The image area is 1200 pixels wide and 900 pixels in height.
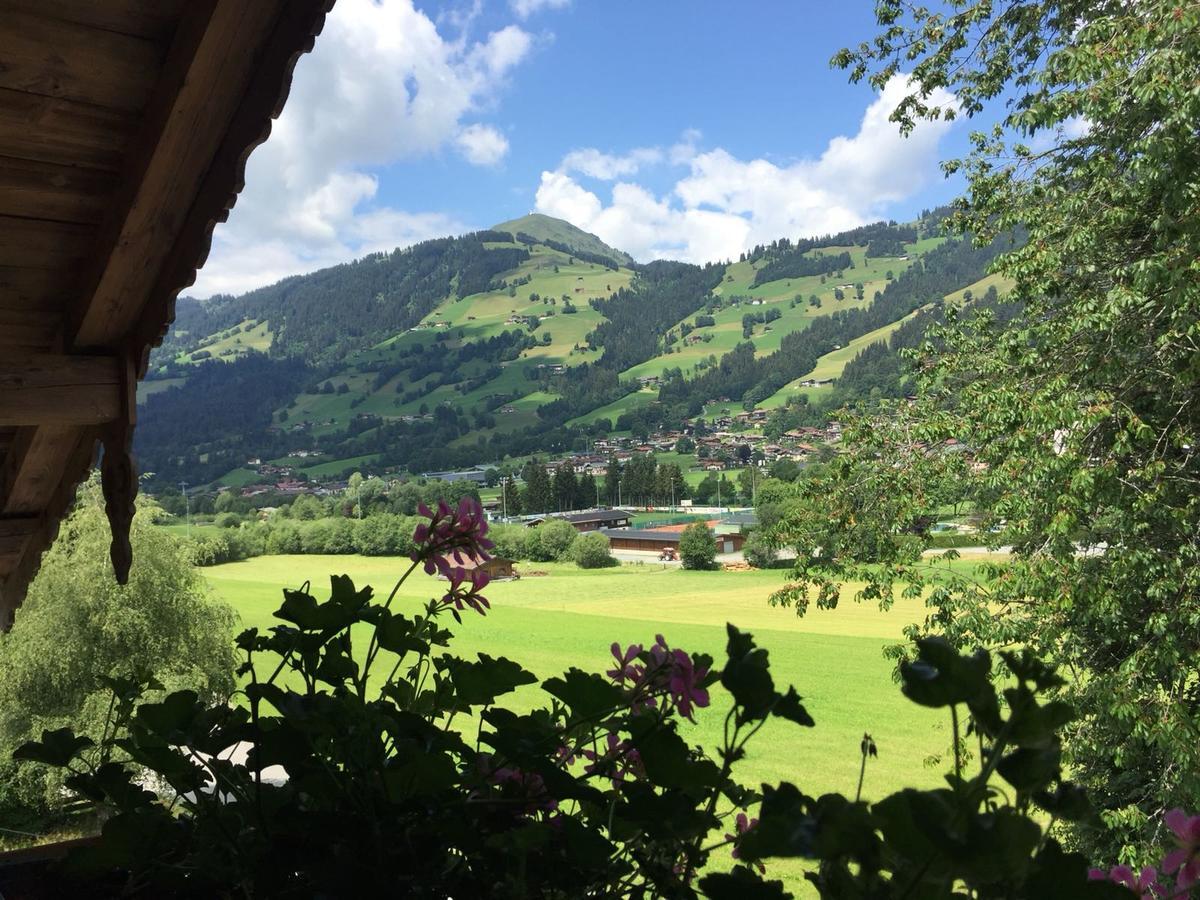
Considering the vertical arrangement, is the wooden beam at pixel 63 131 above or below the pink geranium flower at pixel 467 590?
above

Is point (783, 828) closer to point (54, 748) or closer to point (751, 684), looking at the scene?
point (751, 684)

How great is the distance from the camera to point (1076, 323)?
12.3ft

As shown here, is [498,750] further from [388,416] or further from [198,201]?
[388,416]

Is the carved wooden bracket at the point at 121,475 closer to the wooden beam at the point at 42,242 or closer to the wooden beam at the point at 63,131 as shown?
the wooden beam at the point at 42,242

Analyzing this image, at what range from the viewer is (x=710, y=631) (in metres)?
20.2

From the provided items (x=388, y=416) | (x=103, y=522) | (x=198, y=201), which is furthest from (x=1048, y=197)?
(x=388, y=416)

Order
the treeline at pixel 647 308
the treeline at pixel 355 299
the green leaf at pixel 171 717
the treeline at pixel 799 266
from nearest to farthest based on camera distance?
the green leaf at pixel 171 717 → the treeline at pixel 647 308 → the treeline at pixel 799 266 → the treeline at pixel 355 299

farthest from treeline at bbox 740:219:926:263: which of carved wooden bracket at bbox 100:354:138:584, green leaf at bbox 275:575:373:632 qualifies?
green leaf at bbox 275:575:373:632

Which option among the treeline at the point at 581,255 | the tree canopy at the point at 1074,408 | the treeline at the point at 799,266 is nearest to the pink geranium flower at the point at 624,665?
the tree canopy at the point at 1074,408

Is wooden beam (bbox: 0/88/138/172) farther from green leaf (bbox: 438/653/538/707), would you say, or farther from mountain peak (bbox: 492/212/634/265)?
mountain peak (bbox: 492/212/634/265)

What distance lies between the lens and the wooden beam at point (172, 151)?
1.14 metres

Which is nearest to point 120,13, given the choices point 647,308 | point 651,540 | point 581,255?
point 651,540

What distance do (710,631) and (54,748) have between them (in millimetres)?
20521

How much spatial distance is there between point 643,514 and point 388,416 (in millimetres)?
31339
